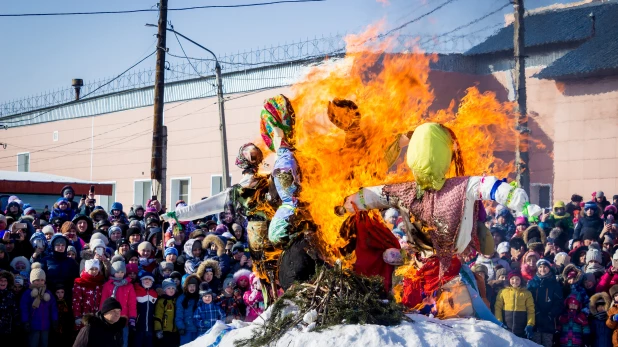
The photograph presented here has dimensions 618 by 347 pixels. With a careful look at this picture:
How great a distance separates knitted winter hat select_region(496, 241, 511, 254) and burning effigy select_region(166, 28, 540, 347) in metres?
6.72

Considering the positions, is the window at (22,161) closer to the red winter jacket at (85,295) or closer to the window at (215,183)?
the window at (215,183)

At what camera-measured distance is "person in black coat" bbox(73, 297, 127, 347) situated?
27.0 ft

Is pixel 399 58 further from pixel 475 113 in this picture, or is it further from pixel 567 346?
pixel 567 346

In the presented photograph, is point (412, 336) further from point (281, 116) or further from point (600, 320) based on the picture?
point (600, 320)

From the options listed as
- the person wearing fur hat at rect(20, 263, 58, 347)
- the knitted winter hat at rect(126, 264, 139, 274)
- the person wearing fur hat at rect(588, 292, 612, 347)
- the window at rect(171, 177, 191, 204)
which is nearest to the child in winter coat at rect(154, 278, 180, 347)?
the knitted winter hat at rect(126, 264, 139, 274)

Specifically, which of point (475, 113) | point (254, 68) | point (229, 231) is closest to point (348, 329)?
point (475, 113)

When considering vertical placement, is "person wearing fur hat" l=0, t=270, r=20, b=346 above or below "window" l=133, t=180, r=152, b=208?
below

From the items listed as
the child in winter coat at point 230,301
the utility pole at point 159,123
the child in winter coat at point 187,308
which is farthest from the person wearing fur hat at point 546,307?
the utility pole at point 159,123

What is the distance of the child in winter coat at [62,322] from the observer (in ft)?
35.9

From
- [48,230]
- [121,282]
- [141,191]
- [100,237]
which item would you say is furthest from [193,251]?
[141,191]

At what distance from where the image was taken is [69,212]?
45.4ft

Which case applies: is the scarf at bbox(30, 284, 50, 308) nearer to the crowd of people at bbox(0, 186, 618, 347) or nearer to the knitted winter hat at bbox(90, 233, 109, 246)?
the crowd of people at bbox(0, 186, 618, 347)

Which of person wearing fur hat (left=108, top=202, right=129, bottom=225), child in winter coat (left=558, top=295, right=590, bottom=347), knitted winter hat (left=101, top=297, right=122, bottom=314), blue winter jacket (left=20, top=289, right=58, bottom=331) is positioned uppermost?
person wearing fur hat (left=108, top=202, right=129, bottom=225)

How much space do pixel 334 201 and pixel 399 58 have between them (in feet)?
3.80
